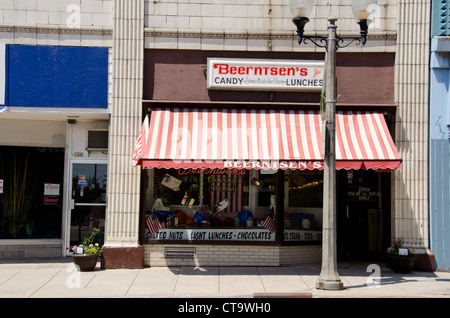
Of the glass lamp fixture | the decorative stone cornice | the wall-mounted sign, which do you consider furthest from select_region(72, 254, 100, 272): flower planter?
the glass lamp fixture

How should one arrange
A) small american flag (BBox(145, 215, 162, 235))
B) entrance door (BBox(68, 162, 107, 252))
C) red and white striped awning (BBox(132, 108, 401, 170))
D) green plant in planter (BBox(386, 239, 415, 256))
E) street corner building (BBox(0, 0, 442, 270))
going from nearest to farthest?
red and white striped awning (BBox(132, 108, 401, 170)), green plant in planter (BBox(386, 239, 415, 256)), street corner building (BBox(0, 0, 442, 270)), small american flag (BBox(145, 215, 162, 235)), entrance door (BBox(68, 162, 107, 252))

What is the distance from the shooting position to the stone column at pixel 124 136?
11414 mm

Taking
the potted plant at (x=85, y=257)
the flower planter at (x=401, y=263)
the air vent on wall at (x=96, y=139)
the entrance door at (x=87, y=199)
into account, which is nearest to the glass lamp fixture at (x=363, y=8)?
the flower planter at (x=401, y=263)

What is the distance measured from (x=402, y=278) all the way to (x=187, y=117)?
579cm

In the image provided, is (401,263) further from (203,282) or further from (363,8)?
(363,8)

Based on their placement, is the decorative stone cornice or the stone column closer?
the stone column

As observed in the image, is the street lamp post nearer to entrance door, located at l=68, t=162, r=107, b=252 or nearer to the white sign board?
the white sign board

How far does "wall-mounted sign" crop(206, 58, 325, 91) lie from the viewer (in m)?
11.7

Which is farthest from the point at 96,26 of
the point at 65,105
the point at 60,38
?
the point at 65,105

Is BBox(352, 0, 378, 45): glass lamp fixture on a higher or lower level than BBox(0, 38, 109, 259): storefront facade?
higher

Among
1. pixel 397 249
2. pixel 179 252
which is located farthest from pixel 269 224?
pixel 397 249

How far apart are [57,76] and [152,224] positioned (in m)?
4.04
